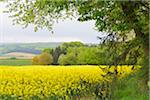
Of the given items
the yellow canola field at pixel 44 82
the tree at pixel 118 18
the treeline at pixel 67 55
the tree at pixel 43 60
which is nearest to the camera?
the tree at pixel 118 18

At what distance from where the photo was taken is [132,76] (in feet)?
A: 39.0

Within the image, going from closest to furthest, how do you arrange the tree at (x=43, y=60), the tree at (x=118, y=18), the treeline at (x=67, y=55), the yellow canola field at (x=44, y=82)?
the tree at (x=118, y=18) → the yellow canola field at (x=44, y=82) → the treeline at (x=67, y=55) → the tree at (x=43, y=60)

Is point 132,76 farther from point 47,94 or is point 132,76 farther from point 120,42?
point 47,94

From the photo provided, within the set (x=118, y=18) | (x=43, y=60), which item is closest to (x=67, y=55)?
(x=43, y=60)

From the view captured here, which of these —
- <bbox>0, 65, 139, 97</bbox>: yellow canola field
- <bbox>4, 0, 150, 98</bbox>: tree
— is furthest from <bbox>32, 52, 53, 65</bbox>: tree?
<bbox>4, 0, 150, 98</bbox>: tree

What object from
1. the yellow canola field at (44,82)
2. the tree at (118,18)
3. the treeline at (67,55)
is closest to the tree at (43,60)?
the treeline at (67,55)

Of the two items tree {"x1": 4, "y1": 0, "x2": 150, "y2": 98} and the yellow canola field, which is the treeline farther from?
tree {"x1": 4, "y1": 0, "x2": 150, "y2": 98}

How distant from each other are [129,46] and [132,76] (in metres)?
0.97

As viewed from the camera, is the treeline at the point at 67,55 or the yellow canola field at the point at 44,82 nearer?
the yellow canola field at the point at 44,82

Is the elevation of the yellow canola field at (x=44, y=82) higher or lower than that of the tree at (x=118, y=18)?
lower

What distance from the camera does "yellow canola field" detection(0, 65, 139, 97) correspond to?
567 inches

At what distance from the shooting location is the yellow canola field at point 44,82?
14.4 metres

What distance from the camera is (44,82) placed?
15.2m

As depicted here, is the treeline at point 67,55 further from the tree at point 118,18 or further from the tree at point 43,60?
the tree at point 118,18
